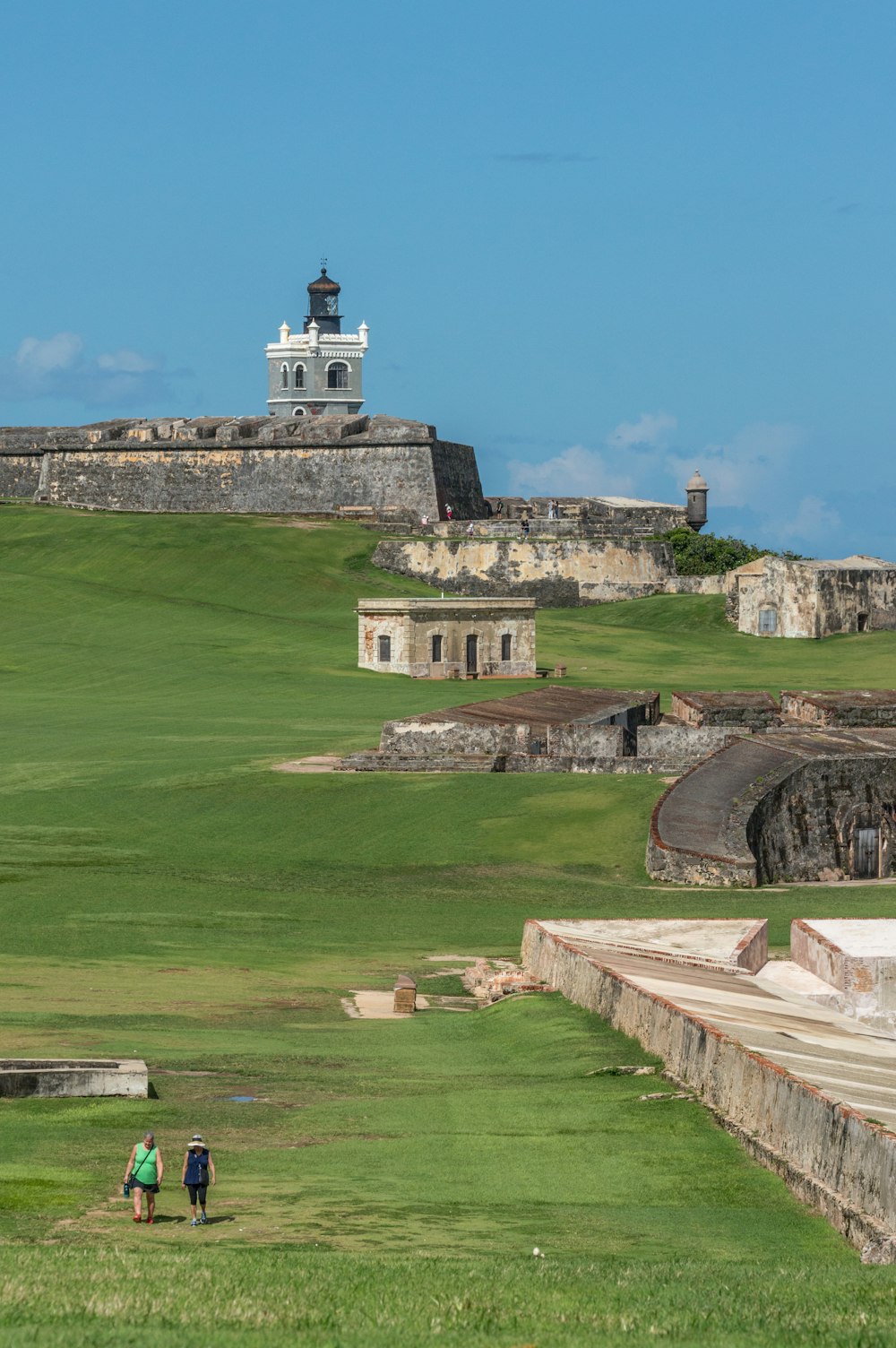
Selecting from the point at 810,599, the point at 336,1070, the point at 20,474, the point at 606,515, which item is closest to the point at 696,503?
the point at 606,515

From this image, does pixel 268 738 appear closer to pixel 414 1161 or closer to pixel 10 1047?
pixel 10 1047

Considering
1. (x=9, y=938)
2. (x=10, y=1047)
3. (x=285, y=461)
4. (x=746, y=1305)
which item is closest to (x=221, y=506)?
(x=285, y=461)

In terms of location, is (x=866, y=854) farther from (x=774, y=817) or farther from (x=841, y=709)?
(x=841, y=709)

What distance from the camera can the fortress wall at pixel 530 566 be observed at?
9106 cm

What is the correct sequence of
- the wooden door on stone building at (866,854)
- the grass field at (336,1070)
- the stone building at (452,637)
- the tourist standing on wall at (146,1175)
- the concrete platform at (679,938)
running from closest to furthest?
the grass field at (336,1070), the tourist standing on wall at (146,1175), the concrete platform at (679,938), the wooden door on stone building at (866,854), the stone building at (452,637)

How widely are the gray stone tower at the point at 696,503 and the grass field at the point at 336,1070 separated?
40000 millimetres

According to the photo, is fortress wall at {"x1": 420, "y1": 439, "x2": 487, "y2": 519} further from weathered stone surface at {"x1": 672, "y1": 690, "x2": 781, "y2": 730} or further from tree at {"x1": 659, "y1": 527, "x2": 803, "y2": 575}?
weathered stone surface at {"x1": 672, "y1": 690, "x2": 781, "y2": 730}

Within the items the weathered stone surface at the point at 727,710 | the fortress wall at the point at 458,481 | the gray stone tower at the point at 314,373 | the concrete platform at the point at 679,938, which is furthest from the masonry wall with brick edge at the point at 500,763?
the gray stone tower at the point at 314,373

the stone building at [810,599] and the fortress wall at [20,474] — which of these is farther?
the fortress wall at [20,474]

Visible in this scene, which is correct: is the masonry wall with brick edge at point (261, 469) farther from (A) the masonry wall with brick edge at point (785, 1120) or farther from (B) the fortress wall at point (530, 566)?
(A) the masonry wall with brick edge at point (785, 1120)

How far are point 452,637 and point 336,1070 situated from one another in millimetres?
47168

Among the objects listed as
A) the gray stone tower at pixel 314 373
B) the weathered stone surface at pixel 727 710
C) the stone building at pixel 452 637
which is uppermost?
the gray stone tower at pixel 314 373

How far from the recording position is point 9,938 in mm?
30969

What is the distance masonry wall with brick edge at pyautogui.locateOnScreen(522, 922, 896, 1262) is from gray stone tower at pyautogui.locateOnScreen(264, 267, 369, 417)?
406ft
